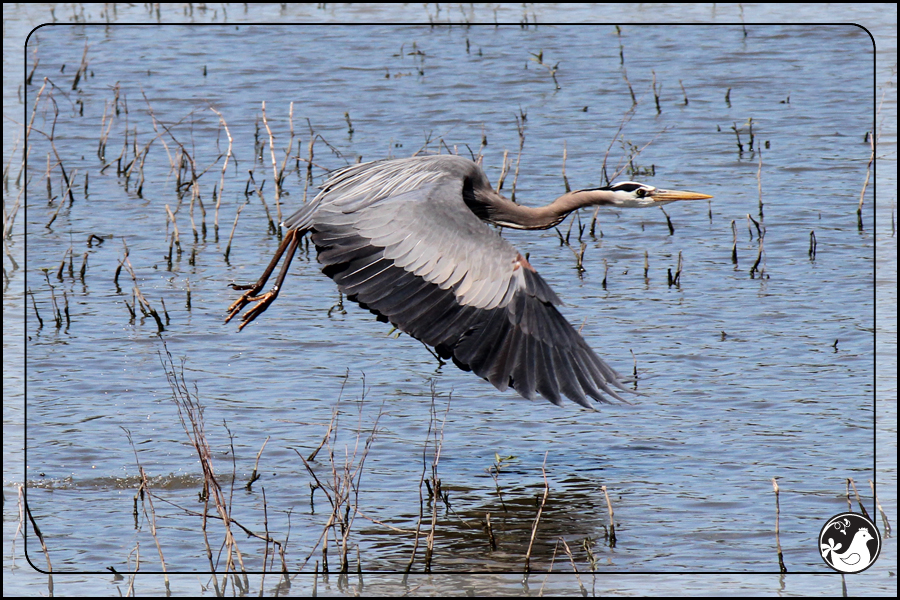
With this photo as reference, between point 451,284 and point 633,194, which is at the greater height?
point 633,194

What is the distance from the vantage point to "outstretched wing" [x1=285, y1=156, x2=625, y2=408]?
604 centimetres

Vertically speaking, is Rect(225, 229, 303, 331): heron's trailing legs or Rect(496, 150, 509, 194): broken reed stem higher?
Rect(496, 150, 509, 194): broken reed stem

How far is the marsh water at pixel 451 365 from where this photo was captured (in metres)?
6.28

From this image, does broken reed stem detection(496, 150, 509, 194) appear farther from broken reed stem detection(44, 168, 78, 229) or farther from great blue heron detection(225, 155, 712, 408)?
broken reed stem detection(44, 168, 78, 229)

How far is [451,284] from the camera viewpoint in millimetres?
6277

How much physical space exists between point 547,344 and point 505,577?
1100 millimetres

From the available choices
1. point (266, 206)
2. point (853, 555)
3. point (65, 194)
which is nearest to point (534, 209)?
point (266, 206)

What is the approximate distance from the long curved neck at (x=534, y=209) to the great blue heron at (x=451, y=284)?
0.66 m

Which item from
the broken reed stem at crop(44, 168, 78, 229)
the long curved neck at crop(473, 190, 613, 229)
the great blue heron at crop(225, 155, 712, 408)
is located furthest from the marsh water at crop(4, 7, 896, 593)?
the long curved neck at crop(473, 190, 613, 229)

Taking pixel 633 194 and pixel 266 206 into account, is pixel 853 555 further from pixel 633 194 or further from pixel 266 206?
pixel 266 206

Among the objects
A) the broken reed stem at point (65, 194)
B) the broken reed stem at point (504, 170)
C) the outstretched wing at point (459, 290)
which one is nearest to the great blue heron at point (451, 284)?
the outstretched wing at point (459, 290)

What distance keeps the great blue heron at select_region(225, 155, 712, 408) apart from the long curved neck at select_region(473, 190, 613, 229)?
657mm

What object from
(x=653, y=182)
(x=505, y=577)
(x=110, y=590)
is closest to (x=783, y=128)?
(x=653, y=182)

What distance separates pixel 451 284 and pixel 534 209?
1651mm
